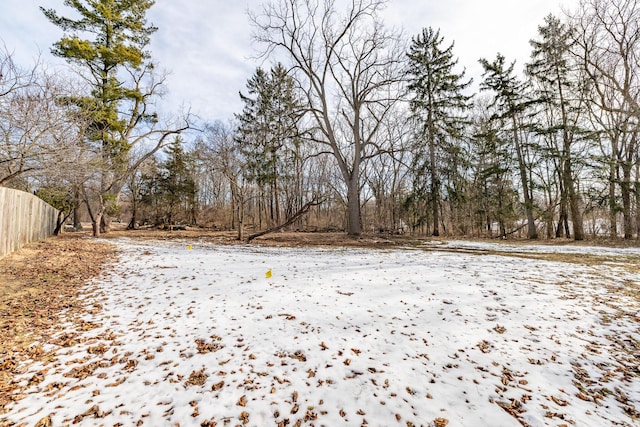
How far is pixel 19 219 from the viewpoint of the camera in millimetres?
7781

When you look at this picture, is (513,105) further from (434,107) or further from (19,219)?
(19,219)

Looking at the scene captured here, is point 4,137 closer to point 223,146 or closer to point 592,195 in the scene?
point 223,146

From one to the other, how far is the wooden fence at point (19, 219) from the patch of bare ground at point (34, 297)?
1.11 ft

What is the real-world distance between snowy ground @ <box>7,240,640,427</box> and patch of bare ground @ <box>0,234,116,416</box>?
24 cm

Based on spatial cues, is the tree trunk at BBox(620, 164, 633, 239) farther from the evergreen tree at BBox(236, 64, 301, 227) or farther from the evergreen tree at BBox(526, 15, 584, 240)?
the evergreen tree at BBox(236, 64, 301, 227)

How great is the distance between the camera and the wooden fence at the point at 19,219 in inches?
265

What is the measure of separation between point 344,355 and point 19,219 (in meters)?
9.95

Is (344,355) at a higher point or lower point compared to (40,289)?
lower

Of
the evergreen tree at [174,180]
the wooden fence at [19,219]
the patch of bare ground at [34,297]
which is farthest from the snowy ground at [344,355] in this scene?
the evergreen tree at [174,180]

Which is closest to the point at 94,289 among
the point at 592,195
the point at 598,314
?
the point at 598,314

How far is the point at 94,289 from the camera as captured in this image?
5328 millimetres

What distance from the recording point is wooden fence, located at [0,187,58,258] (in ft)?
22.1

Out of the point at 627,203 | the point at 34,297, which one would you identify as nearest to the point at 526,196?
the point at 627,203

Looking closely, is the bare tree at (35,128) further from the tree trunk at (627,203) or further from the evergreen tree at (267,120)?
the tree trunk at (627,203)
